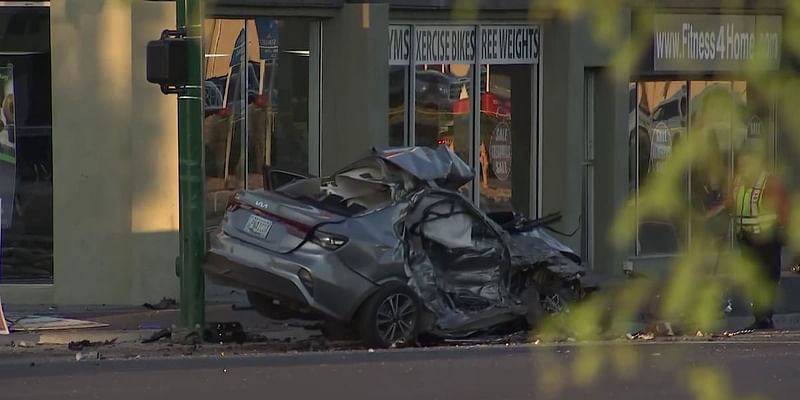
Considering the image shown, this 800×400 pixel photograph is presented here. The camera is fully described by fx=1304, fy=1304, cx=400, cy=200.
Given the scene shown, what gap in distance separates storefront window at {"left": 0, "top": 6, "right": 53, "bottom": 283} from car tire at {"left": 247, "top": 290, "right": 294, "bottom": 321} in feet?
11.3

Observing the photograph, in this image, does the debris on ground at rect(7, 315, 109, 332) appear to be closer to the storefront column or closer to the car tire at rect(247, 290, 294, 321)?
the car tire at rect(247, 290, 294, 321)

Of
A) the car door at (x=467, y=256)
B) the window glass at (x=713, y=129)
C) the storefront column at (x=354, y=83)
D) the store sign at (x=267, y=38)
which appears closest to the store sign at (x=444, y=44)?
the storefront column at (x=354, y=83)

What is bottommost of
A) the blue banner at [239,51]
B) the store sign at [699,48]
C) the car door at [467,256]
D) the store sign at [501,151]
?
the car door at [467,256]

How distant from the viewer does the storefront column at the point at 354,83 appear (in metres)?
14.8

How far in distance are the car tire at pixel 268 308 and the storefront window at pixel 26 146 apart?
3.44 m

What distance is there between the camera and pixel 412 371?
9.75m

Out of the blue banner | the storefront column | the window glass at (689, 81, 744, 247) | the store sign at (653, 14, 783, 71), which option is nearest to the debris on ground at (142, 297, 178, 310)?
the storefront column

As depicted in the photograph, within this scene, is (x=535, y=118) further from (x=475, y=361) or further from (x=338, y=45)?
(x=475, y=361)

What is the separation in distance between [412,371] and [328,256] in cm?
138

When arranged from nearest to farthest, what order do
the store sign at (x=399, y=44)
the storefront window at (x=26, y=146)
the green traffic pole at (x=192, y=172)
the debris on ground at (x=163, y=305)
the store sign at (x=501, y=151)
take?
the green traffic pole at (x=192, y=172)
the debris on ground at (x=163, y=305)
the storefront window at (x=26, y=146)
the store sign at (x=399, y=44)
the store sign at (x=501, y=151)

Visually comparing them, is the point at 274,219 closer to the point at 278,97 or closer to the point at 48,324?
the point at 48,324

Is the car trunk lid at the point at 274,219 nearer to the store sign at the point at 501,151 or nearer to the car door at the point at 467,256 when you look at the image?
the car door at the point at 467,256

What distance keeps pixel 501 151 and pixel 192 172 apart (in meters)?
6.12

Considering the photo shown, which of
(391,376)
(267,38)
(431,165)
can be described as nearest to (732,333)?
(431,165)
